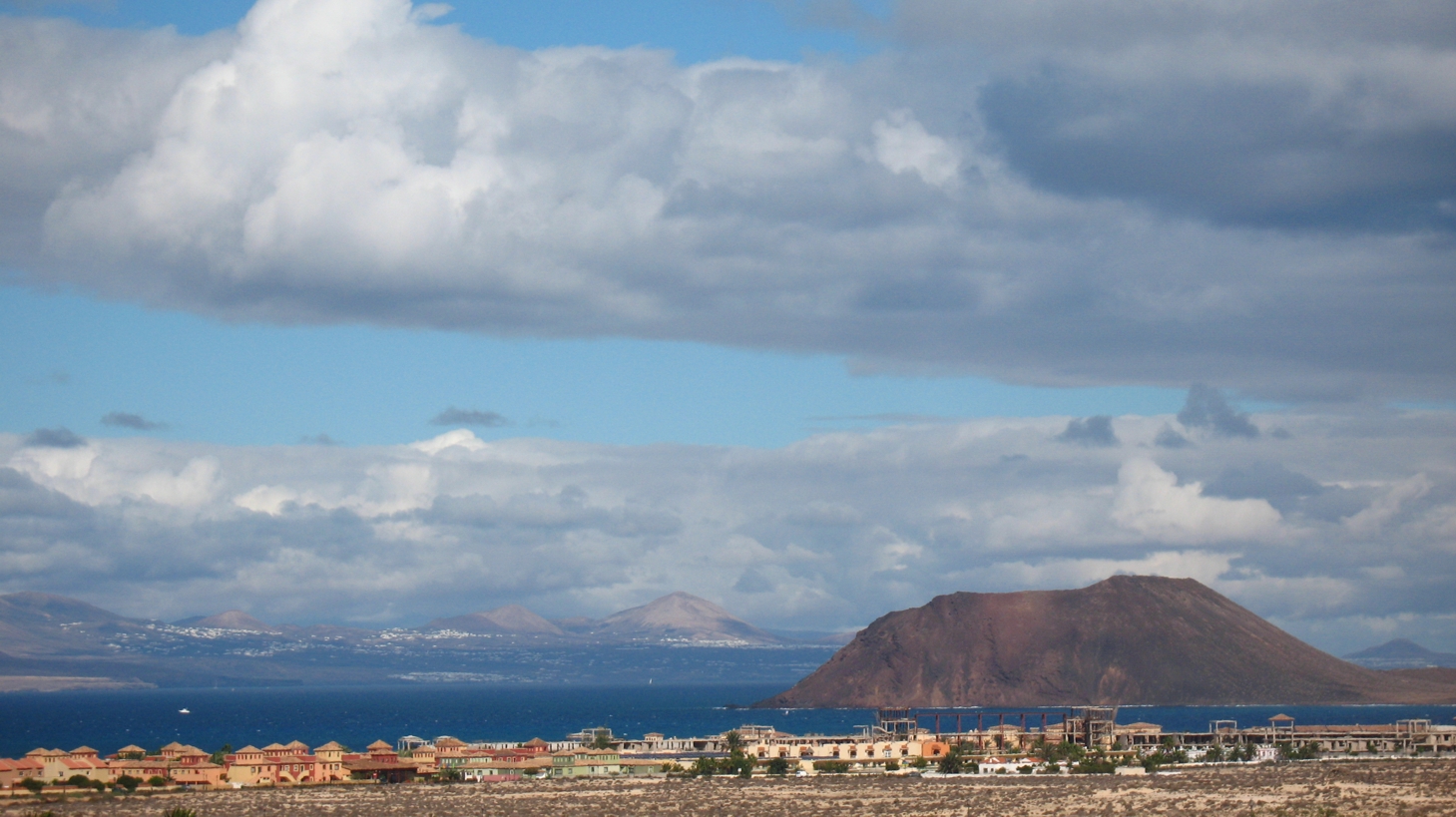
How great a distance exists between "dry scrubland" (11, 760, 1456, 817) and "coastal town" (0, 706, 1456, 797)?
6.48m

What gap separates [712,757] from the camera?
154 metres

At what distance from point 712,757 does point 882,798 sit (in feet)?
153

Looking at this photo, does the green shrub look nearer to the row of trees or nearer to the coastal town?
the coastal town

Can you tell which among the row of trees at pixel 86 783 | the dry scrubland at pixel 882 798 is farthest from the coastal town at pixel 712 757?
the dry scrubland at pixel 882 798

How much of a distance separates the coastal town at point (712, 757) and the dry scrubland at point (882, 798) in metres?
6.48

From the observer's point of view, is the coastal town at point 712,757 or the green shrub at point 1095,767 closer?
the coastal town at point 712,757

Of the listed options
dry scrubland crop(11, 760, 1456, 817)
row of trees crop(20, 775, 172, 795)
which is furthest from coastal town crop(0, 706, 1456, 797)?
dry scrubland crop(11, 760, 1456, 817)

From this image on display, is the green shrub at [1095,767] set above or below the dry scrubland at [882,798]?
above

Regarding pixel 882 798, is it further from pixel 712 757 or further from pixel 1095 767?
pixel 712 757

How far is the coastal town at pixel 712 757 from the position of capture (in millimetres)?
123750

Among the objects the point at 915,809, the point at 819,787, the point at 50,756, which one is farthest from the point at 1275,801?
the point at 50,756

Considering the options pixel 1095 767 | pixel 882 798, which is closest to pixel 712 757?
pixel 1095 767

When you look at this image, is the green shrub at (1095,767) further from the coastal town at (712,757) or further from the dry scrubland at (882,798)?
the dry scrubland at (882,798)

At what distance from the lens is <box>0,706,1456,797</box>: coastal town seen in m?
124
